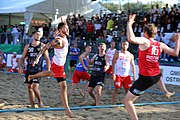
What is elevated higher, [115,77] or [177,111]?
[115,77]

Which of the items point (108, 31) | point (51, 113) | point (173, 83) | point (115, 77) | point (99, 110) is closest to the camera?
point (51, 113)

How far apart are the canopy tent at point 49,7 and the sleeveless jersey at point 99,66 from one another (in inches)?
548

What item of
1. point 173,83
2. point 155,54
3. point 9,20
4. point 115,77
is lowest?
point 173,83

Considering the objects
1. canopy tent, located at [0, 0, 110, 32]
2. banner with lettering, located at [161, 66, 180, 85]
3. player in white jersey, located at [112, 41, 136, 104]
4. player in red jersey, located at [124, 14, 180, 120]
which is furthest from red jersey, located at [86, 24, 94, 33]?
player in red jersey, located at [124, 14, 180, 120]

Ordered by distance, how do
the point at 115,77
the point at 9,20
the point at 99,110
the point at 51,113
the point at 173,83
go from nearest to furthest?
1. the point at 51,113
2. the point at 99,110
3. the point at 115,77
4. the point at 173,83
5. the point at 9,20

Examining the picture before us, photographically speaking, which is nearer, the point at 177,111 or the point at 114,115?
the point at 114,115

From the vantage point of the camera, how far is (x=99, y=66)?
26.7 ft

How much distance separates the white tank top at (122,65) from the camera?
26.7ft

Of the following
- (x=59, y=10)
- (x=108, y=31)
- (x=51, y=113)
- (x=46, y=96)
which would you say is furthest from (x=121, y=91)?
(x=59, y=10)

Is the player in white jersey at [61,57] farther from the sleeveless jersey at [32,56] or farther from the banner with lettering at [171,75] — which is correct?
the banner with lettering at [171,75]

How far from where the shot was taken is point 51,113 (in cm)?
681

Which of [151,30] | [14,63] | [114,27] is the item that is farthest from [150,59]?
[114,27]

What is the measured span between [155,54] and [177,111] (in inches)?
120

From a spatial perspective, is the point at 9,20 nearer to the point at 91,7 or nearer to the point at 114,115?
the point at 91,7
